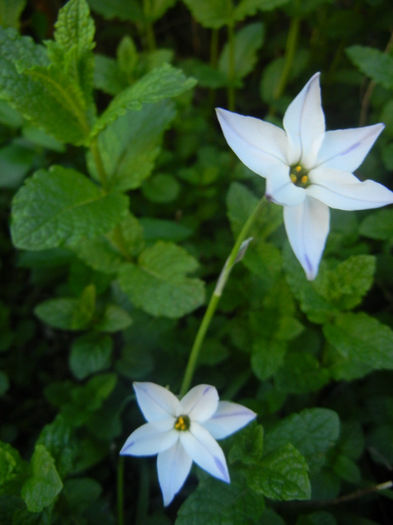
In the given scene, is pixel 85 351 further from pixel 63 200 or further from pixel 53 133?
pixel 53 133

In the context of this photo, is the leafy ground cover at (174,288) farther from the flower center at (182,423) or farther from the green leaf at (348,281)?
the flower center at (182,423)

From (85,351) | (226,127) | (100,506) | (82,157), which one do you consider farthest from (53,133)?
(100,506)

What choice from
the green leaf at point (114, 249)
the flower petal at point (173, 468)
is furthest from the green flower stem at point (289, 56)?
the flower petal at point (173, 468)

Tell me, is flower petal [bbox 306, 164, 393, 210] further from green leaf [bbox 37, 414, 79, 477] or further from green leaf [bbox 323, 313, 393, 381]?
green leaf [bbox 37, 414, 79, 477]

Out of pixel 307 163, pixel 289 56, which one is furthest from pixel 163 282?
pixel 289 56

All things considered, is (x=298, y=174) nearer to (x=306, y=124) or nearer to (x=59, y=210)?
(x=306, y=124)

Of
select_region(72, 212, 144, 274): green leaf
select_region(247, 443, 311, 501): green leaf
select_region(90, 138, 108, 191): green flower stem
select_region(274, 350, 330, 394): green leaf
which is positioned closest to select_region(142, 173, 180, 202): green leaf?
select_region(72, 212, 144, 274): green leaf
